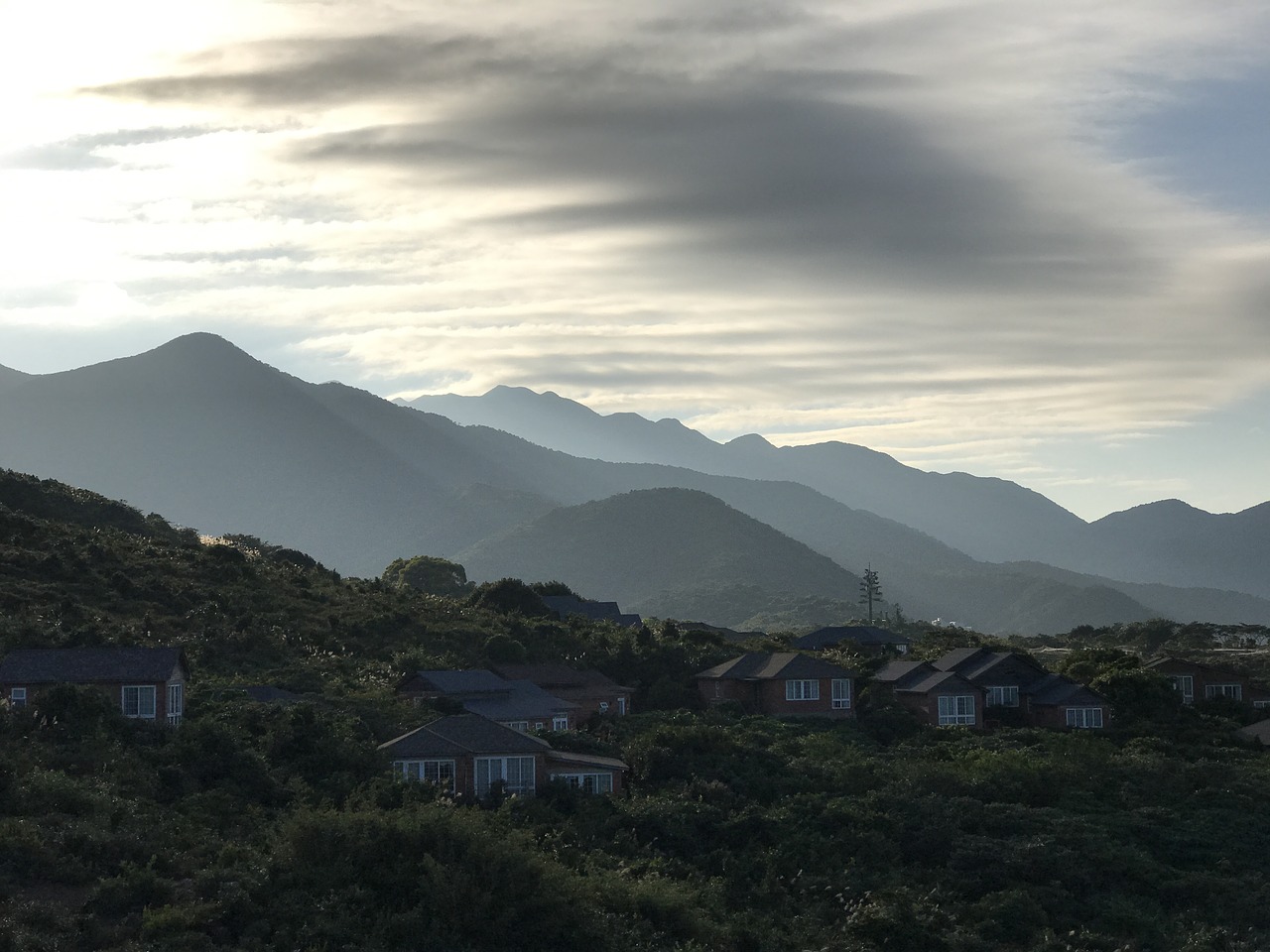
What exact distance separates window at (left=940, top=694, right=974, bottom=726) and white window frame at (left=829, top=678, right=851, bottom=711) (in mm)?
4809

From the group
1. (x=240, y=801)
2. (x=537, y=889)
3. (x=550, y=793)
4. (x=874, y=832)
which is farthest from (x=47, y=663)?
(x=874, y=832)

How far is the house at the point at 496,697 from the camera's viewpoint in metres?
62.6

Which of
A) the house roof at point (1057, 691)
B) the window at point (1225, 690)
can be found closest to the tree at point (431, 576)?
the house roof at point (1057, 691)

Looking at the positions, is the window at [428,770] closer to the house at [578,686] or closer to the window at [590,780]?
the window at [590,780]

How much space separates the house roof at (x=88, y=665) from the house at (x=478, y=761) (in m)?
8.82

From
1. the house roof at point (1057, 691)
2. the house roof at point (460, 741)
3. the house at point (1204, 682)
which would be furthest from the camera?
the house at point (1204, 682)

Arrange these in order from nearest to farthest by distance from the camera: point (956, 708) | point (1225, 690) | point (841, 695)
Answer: point (956, 708)
point (841, 695)
point (1225, 690)

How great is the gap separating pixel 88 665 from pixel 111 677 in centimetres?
115

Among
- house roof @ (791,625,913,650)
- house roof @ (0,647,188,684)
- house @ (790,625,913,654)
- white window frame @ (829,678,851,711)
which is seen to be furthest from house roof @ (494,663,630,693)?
house roof @ (791,625,913,650)

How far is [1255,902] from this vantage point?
4788 cm

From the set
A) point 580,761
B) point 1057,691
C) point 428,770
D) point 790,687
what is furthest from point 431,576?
point 428,770

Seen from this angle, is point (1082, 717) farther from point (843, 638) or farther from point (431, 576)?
point (431, 576)

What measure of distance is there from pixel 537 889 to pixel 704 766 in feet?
61.7

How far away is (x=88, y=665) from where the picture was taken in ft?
171
